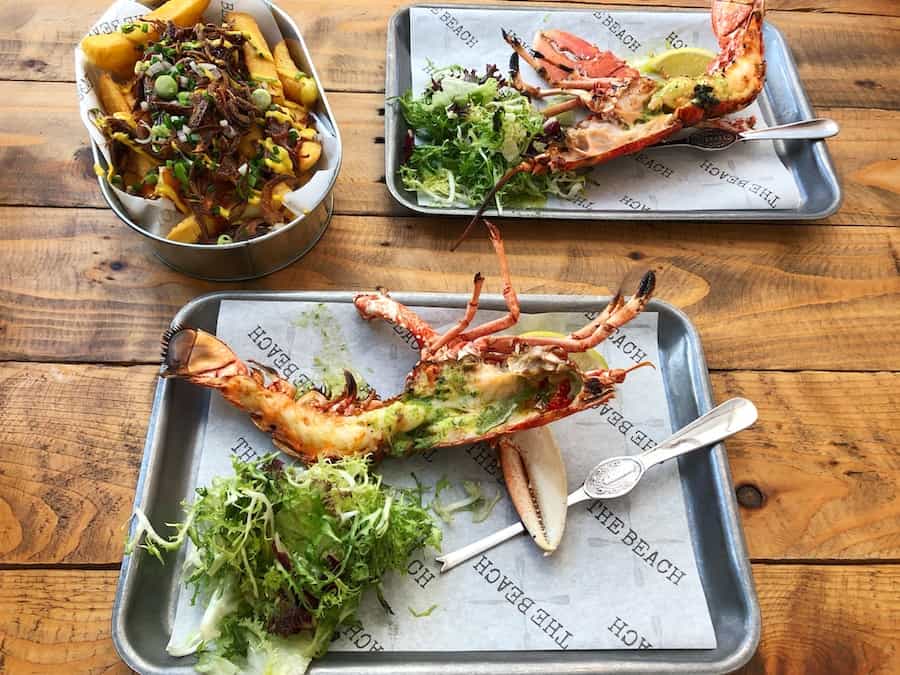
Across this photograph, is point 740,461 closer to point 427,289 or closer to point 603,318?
point 603,318

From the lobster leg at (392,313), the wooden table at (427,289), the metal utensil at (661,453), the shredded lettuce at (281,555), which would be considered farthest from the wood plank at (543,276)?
the shredded lettuce at (281,555)

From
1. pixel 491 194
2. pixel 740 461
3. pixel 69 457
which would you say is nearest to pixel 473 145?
pixel 491 194

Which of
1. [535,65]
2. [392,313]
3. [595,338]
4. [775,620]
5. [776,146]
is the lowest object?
[775,620]

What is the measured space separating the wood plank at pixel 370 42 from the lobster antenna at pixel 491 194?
76 cm

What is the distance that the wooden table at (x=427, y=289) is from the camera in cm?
205

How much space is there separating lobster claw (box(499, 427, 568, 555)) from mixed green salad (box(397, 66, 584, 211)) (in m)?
0.93

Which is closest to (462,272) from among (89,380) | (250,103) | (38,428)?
(250,103)

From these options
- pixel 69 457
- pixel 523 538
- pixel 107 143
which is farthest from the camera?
pixel 107 143

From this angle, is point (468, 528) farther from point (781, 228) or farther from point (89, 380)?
point (781, 228)

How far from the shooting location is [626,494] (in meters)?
2.12

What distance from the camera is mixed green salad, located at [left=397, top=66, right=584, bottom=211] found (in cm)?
267

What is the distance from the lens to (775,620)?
81.0 inches

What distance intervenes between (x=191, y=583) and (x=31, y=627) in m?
0.45

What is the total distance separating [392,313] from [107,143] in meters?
1.03
